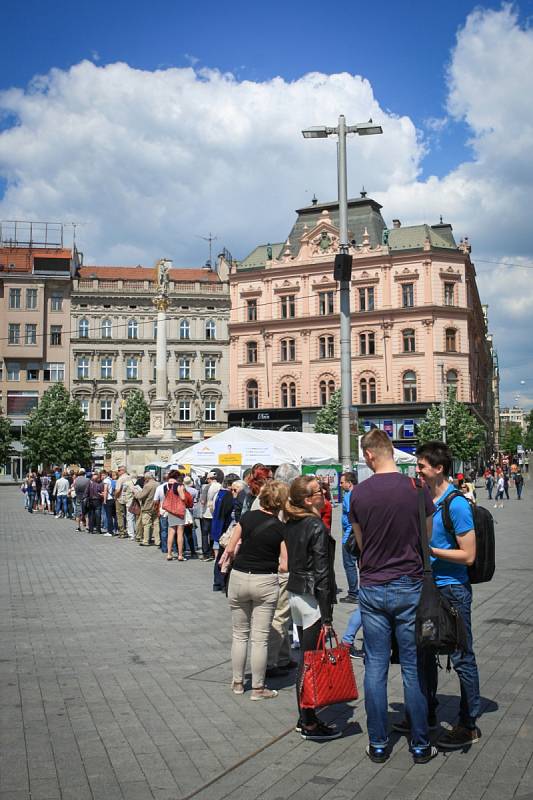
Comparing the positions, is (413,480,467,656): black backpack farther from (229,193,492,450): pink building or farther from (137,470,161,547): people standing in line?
(229,193,492,450): pink building

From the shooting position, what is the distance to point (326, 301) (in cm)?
6862

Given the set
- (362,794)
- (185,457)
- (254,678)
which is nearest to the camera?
(362,794)

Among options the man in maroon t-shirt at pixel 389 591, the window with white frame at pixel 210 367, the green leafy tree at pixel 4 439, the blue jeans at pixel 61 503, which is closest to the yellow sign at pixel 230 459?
the blue jeans at pixel 61 503

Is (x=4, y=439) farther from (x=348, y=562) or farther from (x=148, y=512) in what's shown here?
(x=348, y=562)

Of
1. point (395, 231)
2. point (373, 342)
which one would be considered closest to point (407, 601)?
point (373, 342)

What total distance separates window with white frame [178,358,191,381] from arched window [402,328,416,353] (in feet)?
75.1

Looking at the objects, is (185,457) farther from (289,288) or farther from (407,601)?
(289,288)

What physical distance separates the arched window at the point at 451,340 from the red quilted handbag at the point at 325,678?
6142 centimetres

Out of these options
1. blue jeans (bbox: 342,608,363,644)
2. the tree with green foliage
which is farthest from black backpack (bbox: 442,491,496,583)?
the tree with green foliage

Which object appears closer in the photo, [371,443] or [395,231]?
[371,443]

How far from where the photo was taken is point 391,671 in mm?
7691

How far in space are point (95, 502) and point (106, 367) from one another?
181 ft

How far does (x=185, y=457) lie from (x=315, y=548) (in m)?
22.2

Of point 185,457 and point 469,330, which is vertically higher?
point 469,330
